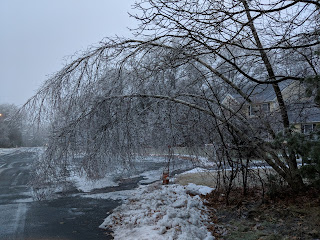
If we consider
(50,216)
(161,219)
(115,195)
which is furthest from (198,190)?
(50,216)

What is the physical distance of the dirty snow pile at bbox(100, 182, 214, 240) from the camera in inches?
235

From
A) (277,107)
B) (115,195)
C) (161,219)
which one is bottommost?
(115,195)

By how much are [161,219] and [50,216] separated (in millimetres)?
3411

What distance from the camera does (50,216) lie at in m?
8.41

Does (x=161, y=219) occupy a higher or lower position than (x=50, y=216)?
higher

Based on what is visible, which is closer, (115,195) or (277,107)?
(277,107)

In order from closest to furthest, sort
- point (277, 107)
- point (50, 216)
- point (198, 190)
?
1. point (50, 216)
2. point (277, 107)
3. point (198, 190)

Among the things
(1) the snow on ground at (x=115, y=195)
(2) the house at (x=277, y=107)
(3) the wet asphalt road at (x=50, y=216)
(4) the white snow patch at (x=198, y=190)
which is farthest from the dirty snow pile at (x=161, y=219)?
(2) the house at (x=277, y=107)

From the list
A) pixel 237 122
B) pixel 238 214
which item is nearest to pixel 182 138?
pixel 237 122

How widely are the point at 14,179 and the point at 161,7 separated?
13189 mm

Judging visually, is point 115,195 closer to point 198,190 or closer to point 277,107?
point 198,190

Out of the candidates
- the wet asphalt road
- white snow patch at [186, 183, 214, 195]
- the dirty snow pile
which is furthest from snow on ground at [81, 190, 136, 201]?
white snow patch at [186, 183, 214, 195]

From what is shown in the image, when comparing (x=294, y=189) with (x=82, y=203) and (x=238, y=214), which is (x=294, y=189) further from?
(x=82, y=203)

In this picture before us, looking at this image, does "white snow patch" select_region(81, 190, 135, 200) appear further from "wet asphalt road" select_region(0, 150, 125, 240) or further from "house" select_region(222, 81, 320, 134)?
"house" select_region(222, 81, 320, 134)
